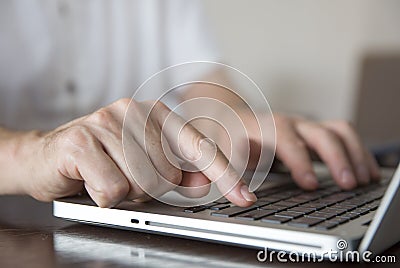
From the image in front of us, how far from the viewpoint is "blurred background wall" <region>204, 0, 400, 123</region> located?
96.1 inches

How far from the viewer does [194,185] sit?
628 millimetres

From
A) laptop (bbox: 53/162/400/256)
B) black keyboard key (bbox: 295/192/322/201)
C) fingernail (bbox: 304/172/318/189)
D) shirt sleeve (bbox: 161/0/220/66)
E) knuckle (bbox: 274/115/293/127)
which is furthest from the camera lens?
shirt sleeve (bbox: 161/0/220/66)

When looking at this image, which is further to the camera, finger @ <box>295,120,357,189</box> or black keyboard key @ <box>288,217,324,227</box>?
finger @ <box>295,120,357,189</box>

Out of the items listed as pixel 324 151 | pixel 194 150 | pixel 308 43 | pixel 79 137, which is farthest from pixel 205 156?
pixel 308 43

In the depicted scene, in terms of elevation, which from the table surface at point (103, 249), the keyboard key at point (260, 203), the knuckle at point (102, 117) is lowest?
the table surface at point (103, 249)

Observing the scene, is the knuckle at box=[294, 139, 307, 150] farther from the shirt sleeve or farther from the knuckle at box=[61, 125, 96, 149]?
the shirt sleeve

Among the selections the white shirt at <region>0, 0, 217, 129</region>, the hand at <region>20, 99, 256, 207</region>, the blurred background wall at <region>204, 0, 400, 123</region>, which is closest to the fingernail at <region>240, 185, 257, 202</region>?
the hand at <region>20, 99, 256, 207</region>

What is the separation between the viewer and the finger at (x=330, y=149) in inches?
33.3

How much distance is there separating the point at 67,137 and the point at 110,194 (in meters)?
0.08

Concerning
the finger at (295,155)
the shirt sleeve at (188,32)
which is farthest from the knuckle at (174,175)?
the shirt sleeve at (188,32)

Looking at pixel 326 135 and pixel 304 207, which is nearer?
pixel 304 207

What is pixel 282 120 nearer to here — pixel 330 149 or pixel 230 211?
pixel 330 149

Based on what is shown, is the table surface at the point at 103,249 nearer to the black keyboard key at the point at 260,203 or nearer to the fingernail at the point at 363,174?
the black keyboard key at the point at 260,203

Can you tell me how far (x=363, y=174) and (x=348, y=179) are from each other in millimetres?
50
